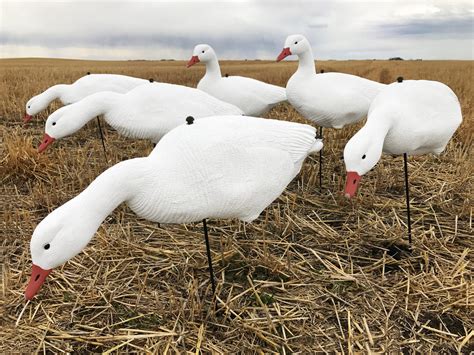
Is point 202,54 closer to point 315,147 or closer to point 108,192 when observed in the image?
point 315,147

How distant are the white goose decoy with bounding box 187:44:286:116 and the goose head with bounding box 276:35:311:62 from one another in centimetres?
70

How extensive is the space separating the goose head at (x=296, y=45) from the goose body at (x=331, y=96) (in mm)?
351

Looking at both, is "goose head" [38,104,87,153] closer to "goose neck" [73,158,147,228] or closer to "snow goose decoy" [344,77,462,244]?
"goose neck" [73,158,147,228]

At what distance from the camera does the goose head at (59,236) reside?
2049 mm

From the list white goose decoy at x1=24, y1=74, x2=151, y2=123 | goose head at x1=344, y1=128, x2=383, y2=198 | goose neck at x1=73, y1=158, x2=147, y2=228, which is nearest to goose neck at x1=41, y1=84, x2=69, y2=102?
white goose decoy at x1=24, y1=74, x2=151, y2=123

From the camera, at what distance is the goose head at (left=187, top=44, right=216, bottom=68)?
233 inches

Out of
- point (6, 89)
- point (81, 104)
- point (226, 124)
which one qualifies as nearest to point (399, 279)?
point (226, 124)

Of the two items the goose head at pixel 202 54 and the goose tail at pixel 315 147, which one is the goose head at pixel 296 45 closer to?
the goose head at pixel 202 54

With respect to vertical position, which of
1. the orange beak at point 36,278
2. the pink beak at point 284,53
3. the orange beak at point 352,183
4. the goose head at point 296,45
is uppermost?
the goose head at point 296,45

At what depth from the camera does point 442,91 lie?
3.33 m

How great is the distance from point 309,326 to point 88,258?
6.17ft

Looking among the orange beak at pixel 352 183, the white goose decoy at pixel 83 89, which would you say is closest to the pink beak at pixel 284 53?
the white goose decoy at pixel 83 89

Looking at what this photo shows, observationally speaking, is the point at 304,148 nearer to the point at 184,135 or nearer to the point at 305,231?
the point at 184,135

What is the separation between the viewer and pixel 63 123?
13.2 ft
